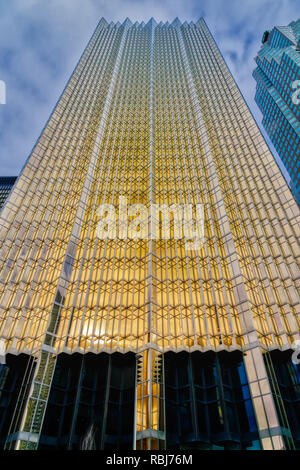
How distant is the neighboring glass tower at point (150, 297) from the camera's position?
3075cm

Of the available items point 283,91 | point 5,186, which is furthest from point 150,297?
point 5,186

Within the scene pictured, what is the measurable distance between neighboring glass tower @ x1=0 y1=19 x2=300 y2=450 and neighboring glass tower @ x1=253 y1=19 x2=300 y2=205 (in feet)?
132

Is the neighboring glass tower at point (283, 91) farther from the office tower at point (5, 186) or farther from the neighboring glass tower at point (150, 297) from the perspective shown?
the office tower at point (5, 186)

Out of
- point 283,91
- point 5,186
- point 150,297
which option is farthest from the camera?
point 5,186

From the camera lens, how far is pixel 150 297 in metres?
36.5

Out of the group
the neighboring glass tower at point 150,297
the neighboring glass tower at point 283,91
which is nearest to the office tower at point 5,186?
the neighboring glass tower at point 150,297

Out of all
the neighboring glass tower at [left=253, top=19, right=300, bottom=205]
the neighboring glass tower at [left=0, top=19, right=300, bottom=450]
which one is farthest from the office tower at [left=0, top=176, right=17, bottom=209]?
the neighboring glass tower at [left=253, top=19, right=300, bottom=205]

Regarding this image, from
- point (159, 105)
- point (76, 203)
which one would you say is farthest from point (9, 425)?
point (159, 105)

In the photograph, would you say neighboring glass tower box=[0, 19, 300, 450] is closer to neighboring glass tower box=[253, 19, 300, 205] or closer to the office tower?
neighboring glass tower box=[253, 19, 300, 205]

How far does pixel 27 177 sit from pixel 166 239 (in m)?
31.0

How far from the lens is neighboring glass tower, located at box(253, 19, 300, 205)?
318 feet

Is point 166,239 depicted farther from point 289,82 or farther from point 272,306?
point 289,82

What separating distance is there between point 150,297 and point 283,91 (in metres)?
102

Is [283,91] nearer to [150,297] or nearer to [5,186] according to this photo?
[150,297]
